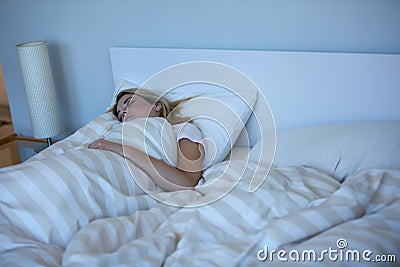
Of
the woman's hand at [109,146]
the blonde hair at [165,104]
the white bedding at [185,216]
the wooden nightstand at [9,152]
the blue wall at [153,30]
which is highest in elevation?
the blue wall at [153,30]

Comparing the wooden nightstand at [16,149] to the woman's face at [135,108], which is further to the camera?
the wooden nightstand at [16,149]

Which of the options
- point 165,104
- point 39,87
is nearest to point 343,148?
point 165,104

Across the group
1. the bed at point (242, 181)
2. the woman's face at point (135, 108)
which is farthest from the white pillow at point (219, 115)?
the woman's face at point (135, 108)

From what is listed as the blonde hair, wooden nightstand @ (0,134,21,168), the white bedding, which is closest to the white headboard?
the blonde hair

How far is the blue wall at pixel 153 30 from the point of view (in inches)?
63.4

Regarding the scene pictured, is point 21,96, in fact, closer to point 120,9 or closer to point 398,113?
point 120,9

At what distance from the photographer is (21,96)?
2615mm

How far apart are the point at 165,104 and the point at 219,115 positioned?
0.77 ft

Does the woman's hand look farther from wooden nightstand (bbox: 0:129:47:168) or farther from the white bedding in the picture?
wooden nightstand (bbox: 0:129:47:168)

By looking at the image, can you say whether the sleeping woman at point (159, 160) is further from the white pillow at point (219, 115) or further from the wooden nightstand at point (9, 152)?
the wooden nightstand at point (9, 152)

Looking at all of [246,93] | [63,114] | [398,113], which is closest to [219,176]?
[246,93]

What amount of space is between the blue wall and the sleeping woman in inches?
14.1

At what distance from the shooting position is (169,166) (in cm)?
150

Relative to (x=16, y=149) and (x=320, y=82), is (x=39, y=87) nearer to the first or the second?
(x=16, y=149)
